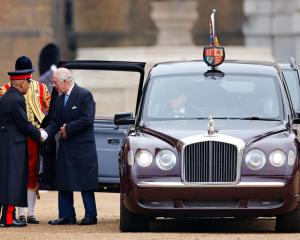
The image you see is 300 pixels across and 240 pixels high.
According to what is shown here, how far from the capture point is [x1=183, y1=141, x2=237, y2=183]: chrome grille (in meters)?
19.4

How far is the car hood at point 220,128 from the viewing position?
64.2ft

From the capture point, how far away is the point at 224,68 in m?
21.0

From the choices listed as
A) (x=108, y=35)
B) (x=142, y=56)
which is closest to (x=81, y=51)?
(x=142, y=56)

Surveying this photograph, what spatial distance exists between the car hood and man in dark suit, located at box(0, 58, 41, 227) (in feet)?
4.46

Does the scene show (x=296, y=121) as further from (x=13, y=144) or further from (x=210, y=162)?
(x=13, y=144)

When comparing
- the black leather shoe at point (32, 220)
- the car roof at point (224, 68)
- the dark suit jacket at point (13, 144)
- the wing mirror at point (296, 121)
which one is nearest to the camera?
the wing mirror at point (296, 121)

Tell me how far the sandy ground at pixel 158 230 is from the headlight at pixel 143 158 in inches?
25.9

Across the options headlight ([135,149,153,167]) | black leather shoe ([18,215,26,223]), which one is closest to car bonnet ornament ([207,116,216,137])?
headlight ([135,149,153,167])

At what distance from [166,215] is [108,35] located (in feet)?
101

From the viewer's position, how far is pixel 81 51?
42.6 metres

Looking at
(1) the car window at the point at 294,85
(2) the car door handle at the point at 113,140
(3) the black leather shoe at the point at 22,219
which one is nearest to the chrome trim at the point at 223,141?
(3) the black leather shoe at the point at 22,219

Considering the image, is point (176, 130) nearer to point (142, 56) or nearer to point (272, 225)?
point (272, 225)

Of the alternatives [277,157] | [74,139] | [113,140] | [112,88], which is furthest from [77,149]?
[112,88]

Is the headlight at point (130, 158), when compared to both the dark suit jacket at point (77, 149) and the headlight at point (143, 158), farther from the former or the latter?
the dark suit jacket at point (77, 149)
